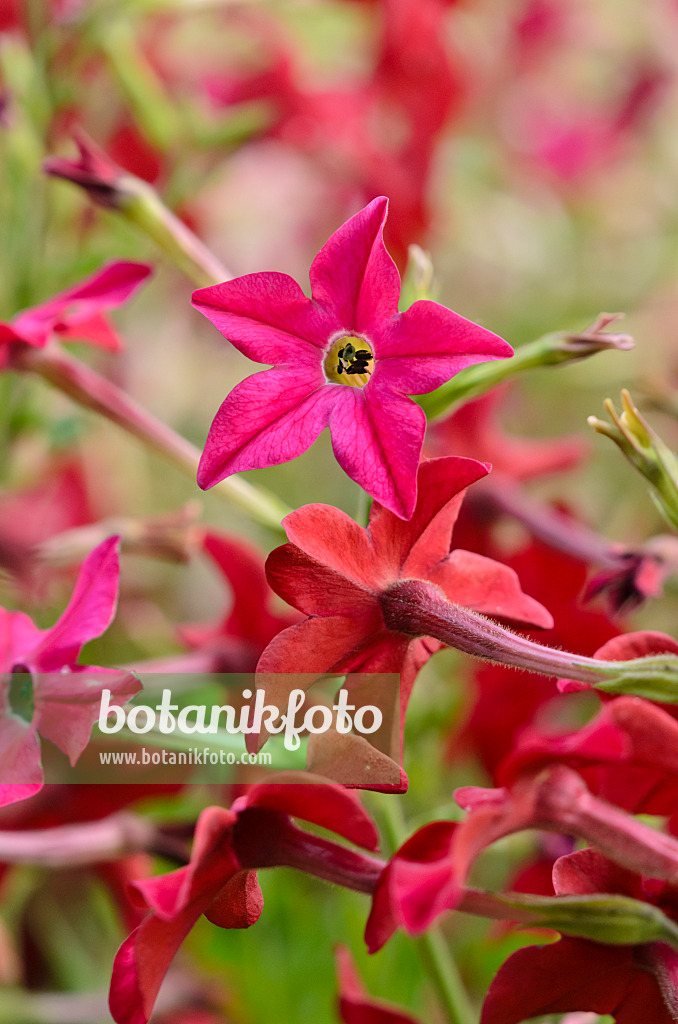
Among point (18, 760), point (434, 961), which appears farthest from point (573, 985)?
point (18, 760)

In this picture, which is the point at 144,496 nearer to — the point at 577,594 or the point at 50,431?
the point at 50,431

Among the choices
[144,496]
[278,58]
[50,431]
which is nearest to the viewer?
[50,431]

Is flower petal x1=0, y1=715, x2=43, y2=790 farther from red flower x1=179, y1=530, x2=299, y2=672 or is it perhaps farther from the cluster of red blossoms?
red flower x1=179, y1=530, x2=299, y2=672

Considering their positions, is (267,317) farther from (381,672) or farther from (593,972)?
(593,972)

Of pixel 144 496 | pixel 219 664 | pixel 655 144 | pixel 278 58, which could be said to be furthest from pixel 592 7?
pixel 219 664

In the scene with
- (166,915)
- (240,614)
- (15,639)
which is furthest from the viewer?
(240,614)

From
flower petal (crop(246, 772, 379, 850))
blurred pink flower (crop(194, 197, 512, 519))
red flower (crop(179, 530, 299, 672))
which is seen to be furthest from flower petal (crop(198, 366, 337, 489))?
red flower (crop(179, 530, 299, 672))
